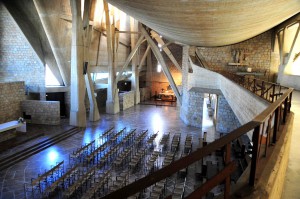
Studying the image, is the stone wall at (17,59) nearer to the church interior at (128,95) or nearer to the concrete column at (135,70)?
the church interior at (128,95)

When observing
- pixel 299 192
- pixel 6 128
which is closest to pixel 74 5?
pixel 6 128

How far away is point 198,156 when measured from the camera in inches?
44.7

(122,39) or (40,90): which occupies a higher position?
(122,39)

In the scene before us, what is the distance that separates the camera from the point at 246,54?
52.4 ft

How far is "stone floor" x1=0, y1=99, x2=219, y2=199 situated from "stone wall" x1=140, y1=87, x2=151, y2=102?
2.93 meters

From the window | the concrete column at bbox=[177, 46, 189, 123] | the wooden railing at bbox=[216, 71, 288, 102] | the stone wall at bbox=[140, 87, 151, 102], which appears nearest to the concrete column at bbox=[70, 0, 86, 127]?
the window

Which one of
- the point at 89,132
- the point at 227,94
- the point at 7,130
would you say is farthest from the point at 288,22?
the point at 7,130

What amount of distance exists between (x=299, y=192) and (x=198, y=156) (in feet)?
8.23

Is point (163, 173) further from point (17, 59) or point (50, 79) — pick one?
point (50, 79)

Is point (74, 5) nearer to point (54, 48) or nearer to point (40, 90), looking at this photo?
point (54, 48)

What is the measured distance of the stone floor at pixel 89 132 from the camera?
7.86m

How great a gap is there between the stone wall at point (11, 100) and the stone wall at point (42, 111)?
364mm

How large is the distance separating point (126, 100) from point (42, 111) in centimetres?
736

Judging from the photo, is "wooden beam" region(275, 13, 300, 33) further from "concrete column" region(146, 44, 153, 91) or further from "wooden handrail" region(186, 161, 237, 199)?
"wooden handrail" region(186, 161, 237, 199)
